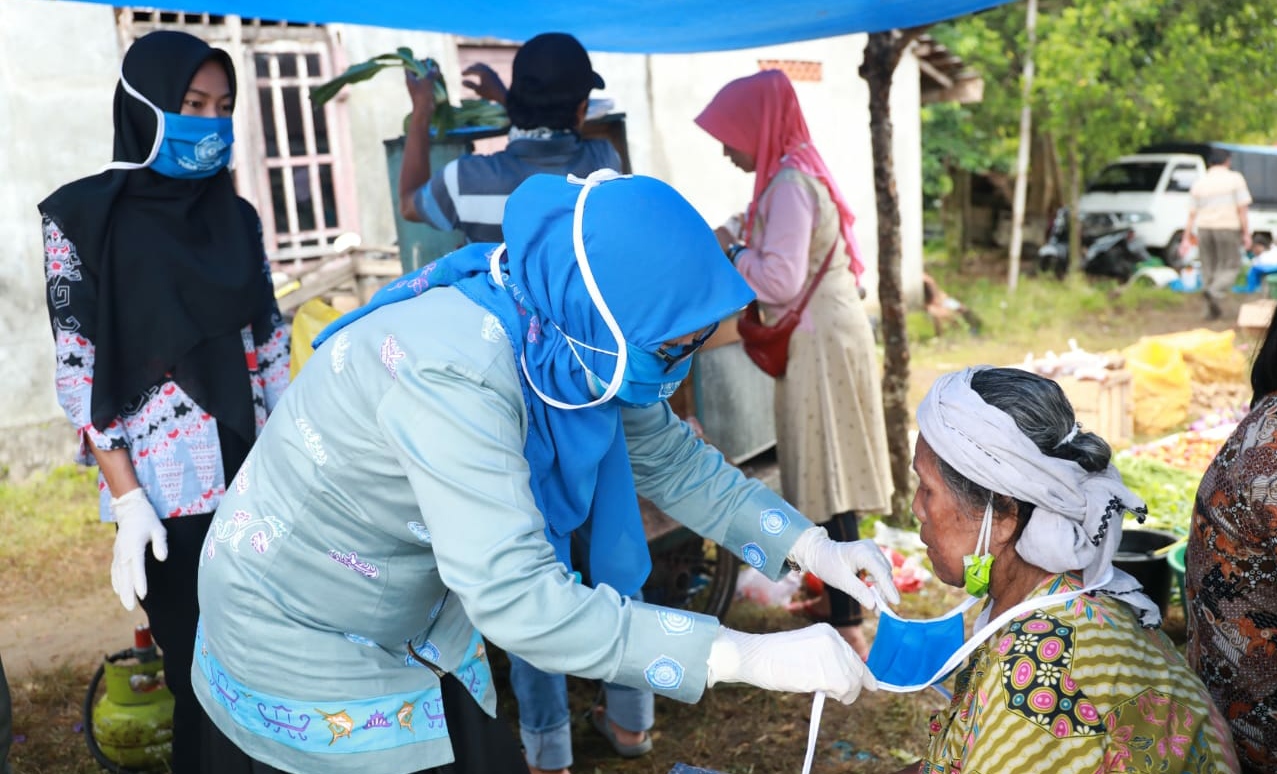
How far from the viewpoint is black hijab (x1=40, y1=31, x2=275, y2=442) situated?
2.68 m

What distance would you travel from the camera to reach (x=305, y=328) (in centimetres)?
353

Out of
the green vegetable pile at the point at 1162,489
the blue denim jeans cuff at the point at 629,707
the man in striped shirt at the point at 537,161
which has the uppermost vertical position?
the man in striped shirt at the point at 537,161

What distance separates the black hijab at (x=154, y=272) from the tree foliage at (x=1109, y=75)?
11751 millimetres

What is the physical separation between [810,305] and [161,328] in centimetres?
227

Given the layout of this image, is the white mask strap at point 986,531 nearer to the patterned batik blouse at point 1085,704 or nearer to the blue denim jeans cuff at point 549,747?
the patterned batik blouse at point 1085,704

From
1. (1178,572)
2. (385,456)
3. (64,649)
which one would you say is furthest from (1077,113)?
(385,456)

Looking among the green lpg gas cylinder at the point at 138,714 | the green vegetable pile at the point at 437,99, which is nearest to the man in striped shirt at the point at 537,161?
the green vegetable pile at the point at 437,99

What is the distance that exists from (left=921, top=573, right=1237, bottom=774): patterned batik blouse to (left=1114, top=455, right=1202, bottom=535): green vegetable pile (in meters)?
3.79

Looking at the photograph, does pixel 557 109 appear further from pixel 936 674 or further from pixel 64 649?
pixel 64 649

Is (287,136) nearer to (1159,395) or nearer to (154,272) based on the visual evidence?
(154,272)

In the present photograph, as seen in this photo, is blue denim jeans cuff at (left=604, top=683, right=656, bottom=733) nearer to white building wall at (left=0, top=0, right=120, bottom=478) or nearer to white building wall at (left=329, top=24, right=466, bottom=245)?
white building wall at (left=0, top=0, right=120, bottom=478)

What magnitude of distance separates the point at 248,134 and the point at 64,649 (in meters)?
4.14

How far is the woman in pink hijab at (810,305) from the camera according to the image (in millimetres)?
3924

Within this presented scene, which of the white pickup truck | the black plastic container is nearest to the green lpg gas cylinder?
the black plastic container
